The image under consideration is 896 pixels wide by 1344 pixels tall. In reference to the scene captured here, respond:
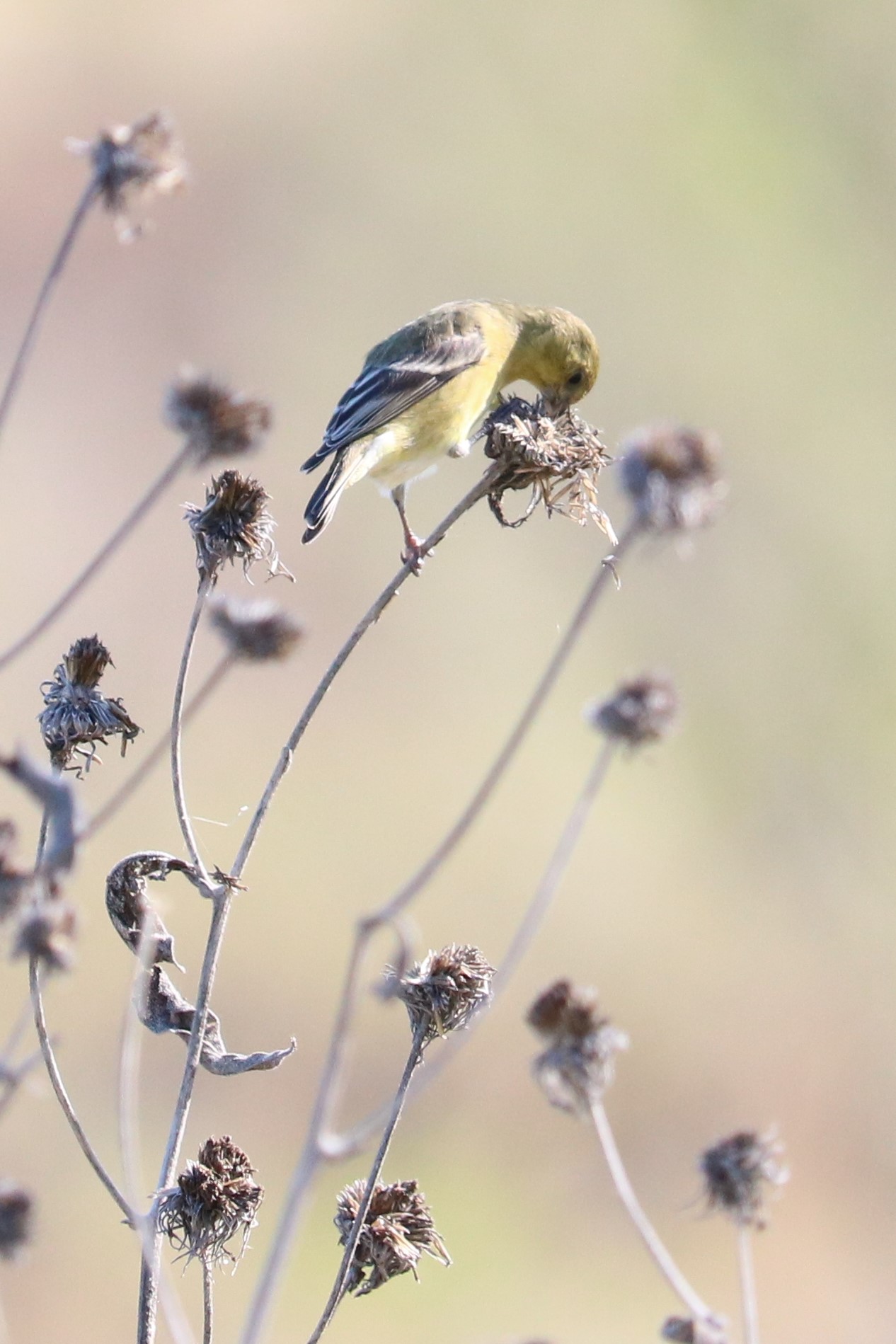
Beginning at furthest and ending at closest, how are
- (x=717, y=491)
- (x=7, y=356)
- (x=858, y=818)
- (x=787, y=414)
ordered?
(x=787, y=414) < (x=858, y=818) < (x=7, y=356) < (x=717, y=491)

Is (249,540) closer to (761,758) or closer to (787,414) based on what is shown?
(761,758)

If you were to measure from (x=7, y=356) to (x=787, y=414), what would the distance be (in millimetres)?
11082

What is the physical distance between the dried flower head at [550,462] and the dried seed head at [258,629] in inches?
18.1

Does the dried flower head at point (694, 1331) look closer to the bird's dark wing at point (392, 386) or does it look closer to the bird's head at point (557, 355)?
the bird's dark wing at point (392, 386)

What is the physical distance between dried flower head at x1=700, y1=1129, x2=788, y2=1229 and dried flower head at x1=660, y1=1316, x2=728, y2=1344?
53 cm

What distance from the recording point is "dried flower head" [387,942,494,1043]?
228 centimetres

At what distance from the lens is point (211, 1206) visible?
216 cm

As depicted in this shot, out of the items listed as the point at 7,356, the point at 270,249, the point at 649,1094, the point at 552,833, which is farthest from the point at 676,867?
the point at 270,249

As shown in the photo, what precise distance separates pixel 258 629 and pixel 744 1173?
1327 mm

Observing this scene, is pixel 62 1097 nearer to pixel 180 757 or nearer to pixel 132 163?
pixel 180 757

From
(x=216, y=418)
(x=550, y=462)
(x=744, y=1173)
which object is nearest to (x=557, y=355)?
(x=216, y=418)

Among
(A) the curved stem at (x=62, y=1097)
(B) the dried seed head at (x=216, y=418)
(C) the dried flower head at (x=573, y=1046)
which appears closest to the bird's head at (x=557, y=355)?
(B) the dried seed head at (x=216, y=418)

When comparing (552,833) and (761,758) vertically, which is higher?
(761,758)

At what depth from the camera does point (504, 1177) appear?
10328 millimetres
